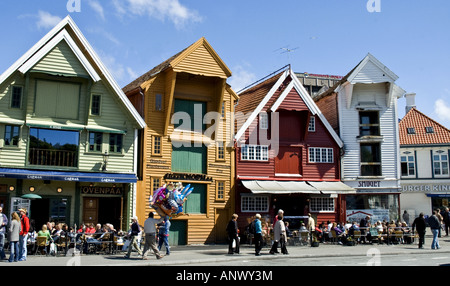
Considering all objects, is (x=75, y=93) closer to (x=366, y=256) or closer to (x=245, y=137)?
(x=245, y=137)

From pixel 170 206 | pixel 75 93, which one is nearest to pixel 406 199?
pixel 170 206

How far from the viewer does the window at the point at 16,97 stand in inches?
935

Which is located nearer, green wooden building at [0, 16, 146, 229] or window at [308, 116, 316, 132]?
green wooden building at [0, 16, 146, 229]

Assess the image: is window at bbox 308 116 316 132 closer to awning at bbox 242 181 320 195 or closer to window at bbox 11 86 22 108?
awning at bbox 242 181 320 195

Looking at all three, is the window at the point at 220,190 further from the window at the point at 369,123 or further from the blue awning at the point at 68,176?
the window at the point at 369,123

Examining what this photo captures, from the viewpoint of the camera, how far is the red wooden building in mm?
29281

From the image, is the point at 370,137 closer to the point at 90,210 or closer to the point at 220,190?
the point at 220,190

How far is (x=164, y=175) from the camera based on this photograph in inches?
1061

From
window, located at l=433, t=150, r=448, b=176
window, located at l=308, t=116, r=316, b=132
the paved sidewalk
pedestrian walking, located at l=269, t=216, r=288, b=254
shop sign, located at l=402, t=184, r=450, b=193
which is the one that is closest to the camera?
the paved sidewalk

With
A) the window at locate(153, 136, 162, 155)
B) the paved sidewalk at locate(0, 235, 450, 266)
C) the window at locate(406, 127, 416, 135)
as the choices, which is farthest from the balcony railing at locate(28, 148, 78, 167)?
the window at locate(406, 127, 416, 135)

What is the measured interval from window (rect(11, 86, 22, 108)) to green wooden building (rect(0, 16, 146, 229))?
1.7 inches

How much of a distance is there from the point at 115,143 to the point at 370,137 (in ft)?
53.4
